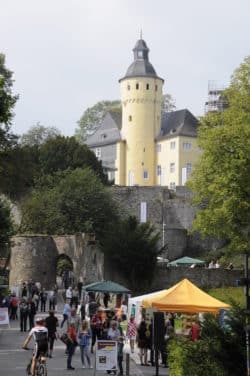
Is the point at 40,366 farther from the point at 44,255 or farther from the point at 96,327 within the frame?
the point at 44,255

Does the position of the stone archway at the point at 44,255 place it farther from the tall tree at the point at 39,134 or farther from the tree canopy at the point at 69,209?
the tall tree at the point at 39,134

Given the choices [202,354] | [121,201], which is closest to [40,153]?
[121,201]

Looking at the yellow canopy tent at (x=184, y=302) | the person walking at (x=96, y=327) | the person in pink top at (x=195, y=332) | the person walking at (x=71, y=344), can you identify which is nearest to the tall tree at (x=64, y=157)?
the person walking at (x=96, y=327)

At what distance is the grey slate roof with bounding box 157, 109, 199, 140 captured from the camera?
9900 centimetres

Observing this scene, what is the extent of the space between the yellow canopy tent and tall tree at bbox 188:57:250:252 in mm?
Result: 16077

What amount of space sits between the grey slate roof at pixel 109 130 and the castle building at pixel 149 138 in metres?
0.43

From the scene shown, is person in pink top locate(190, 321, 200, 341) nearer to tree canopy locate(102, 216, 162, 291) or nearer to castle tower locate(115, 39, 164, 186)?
tree canopy locate(102, 216, 162, 291)

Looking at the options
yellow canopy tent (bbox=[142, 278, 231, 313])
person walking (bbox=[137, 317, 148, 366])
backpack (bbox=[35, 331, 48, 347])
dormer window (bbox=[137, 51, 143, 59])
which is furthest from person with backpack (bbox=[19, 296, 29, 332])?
dormer window (bbox=[137, 51, 143, 59])

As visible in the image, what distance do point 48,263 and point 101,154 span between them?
160ft

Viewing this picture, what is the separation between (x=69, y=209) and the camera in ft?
217

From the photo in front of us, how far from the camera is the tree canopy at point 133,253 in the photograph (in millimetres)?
53875

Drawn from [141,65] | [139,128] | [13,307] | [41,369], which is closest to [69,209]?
[13,307]

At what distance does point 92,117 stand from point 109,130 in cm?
881

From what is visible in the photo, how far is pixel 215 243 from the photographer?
235ft
